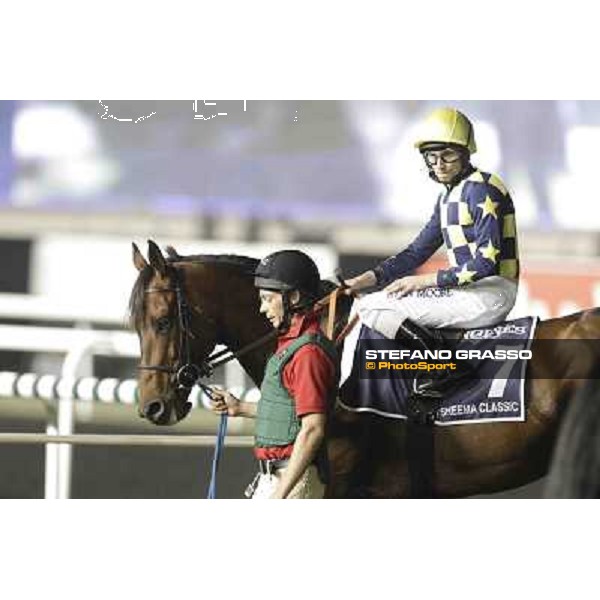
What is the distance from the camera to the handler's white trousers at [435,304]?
482 cm

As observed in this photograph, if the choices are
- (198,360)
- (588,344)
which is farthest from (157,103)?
(588,344)

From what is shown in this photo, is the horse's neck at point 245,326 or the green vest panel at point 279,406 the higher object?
the horse's neck at point 245,326

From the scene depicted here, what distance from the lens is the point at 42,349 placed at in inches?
192

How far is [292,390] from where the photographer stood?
464 centimetres

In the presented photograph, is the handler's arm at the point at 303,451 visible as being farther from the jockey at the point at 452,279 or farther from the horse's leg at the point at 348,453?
the jockey at the point at 452,279

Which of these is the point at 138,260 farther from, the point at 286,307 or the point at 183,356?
the point at 286,307

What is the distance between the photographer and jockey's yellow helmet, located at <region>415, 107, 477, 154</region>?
16.0 ft

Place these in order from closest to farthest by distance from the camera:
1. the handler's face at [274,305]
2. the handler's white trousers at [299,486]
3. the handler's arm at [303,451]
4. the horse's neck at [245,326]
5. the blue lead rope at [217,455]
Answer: the handler's arm at [303,451]
the handler's white trousers at [299,486]
the handler's face at [274,305]
the blue lead rope at [217,455]
the horse's neck at [245,326]

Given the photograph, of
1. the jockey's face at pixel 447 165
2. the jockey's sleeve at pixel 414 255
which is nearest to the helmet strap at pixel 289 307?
the jockey's sleeve at pixel 414 255

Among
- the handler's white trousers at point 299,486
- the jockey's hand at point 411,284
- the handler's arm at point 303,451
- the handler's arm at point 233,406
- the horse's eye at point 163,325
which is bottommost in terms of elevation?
the handler's white trousers at point 299,486

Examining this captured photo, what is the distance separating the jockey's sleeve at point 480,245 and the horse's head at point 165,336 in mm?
843

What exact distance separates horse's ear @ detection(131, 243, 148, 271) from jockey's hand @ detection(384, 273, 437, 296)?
0.80 metres

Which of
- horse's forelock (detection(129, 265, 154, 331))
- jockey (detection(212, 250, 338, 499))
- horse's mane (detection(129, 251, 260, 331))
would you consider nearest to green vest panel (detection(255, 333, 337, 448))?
jockey (detection(212, 250, 338, 499))

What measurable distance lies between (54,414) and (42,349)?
0.25m
